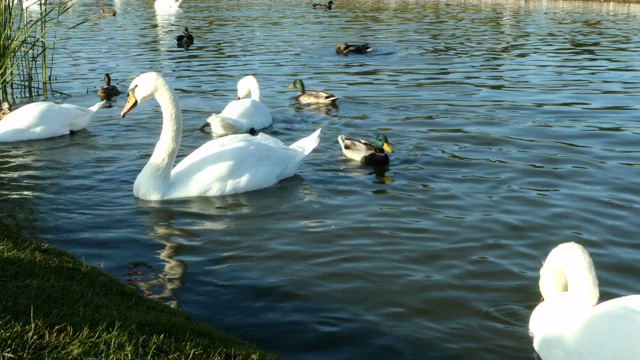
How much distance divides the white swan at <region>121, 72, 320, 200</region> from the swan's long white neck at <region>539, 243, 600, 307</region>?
5.08m

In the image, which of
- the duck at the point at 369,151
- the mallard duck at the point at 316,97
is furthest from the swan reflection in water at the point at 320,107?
the duck at the point at 369,151

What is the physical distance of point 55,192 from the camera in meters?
10.8

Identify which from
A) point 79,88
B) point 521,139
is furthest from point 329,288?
point 79,88

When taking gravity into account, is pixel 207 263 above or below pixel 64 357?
below

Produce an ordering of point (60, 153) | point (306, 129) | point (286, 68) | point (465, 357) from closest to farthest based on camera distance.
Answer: point (465, 357) → point (60, 153) → point (306, 129) → point (286, 68)

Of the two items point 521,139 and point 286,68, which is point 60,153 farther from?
point 286,68

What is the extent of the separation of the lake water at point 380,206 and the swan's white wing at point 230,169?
17 cm

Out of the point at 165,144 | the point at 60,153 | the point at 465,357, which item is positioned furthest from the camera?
the point at 60,153

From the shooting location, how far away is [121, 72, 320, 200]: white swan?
34.6ft

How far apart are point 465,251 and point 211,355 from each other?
401cm

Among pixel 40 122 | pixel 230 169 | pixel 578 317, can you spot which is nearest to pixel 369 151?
pixel 230 169

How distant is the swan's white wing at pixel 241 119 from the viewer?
1390cm

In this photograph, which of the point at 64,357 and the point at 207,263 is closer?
the point at 64,357

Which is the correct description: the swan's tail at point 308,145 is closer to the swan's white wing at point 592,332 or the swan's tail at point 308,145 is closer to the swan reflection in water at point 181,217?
the swan reflection in water at point 181,217
